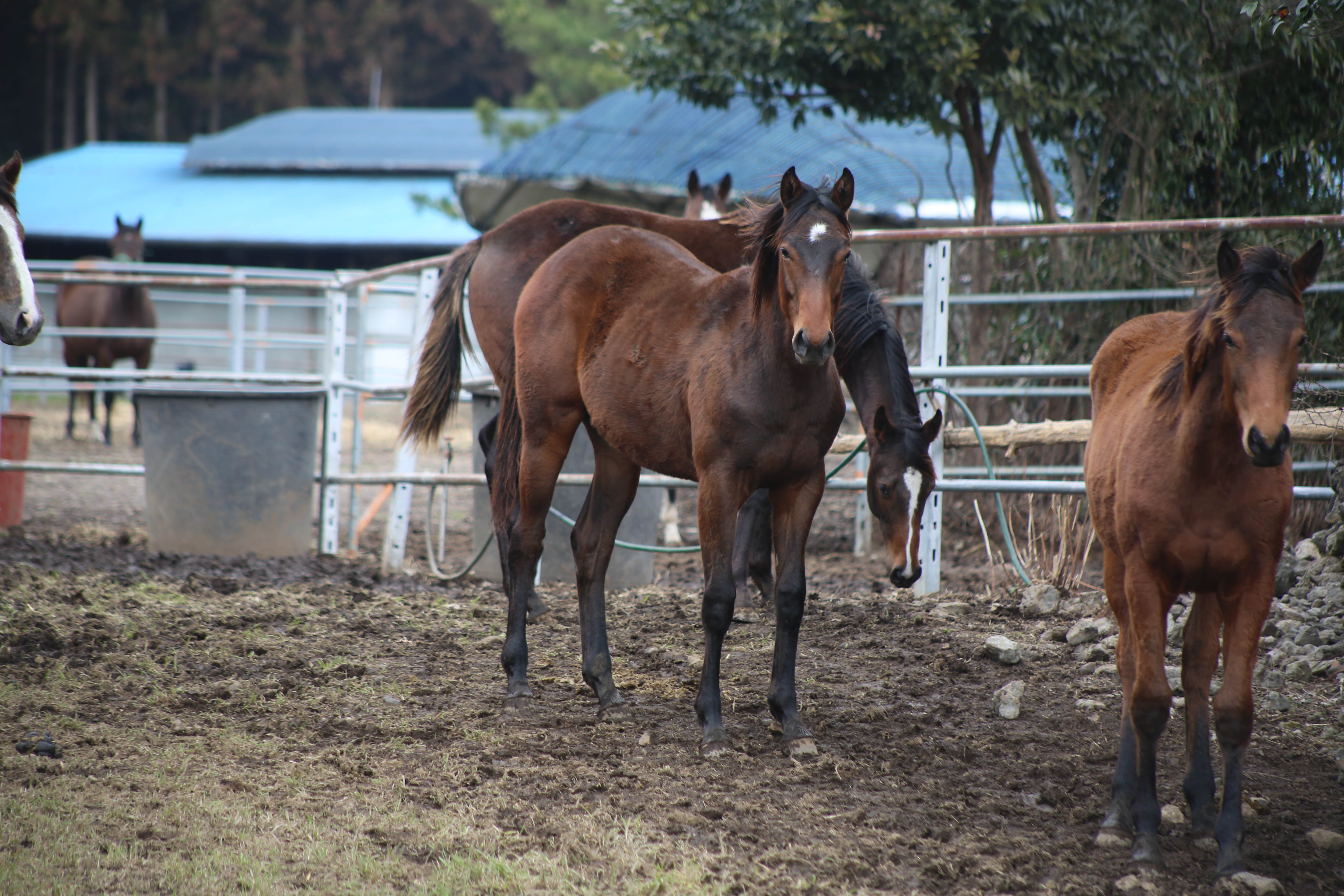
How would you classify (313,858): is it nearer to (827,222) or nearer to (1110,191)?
(827,222)

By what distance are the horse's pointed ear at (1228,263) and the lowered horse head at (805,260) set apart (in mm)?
991

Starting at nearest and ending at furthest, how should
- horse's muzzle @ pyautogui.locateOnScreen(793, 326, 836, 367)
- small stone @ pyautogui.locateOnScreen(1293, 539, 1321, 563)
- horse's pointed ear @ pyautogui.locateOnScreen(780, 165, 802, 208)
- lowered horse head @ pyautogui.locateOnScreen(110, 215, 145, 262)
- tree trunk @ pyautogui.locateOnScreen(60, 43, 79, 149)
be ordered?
1. horse's muzzle @ pyautogui.locateOnScreen(793, 326, 836, 367)
2. horse's pointed ear @ pyautogui.locateOnScreen(780, 165, 802, 208)
3. small stone @ pyautogui.locateOnScreen(1293, 539, 1321, 563)
4. lowered horse head @ pyautogui.locateOnScreen(110, 215, 145, 262)
5. tree trunk @ pyautogui.locateOnScreen(60, 43, 79, 149)

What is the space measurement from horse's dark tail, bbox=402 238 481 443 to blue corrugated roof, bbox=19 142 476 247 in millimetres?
13430

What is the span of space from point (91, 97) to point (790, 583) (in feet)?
111

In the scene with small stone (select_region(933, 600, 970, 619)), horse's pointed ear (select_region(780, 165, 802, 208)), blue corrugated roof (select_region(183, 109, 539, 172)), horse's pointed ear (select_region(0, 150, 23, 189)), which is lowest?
small stone (select_region(933, 600, 970, 619))

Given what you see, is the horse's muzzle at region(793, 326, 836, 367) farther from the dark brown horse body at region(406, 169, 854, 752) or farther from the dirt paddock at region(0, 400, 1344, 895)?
the dirt paddock at region(0, 400, 1344, 895)

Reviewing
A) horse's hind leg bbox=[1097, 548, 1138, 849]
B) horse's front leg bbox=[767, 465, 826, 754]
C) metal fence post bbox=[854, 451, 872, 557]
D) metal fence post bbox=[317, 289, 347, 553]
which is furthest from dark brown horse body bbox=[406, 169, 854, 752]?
metal fence post bbox=[854, 451, 872, 557]

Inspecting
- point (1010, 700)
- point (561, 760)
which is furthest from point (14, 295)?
point (1010, 700)

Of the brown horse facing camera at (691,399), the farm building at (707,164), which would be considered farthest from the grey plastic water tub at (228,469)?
the farm building at (707,164)

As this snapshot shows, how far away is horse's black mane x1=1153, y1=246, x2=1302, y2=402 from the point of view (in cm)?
234

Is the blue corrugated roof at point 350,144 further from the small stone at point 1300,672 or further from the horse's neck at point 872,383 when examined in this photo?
the small stone at point 1300,672

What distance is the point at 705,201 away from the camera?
6.98 metres

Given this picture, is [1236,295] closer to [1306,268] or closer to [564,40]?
[1306,268]

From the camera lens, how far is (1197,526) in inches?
95.7
